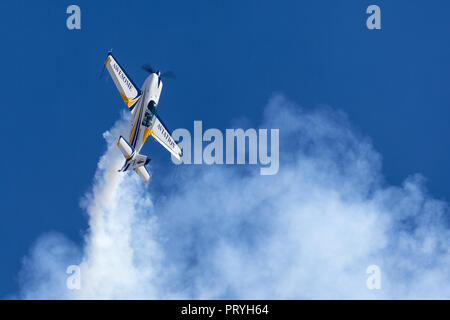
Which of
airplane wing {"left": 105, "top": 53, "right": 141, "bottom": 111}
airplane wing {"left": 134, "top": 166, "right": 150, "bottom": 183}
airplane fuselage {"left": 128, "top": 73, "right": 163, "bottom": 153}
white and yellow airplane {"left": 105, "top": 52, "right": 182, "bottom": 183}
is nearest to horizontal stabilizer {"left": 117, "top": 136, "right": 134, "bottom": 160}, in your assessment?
white and yellow airplane {"left": 105, "top": 52, "right": 182, "bottom": 183}

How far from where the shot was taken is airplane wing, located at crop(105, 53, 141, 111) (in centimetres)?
7844

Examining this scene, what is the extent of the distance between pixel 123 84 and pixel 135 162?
7723mm

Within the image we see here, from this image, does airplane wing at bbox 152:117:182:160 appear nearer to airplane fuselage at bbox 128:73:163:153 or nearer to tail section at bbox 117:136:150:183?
airplane fuselage at bbox 128:73:163:153

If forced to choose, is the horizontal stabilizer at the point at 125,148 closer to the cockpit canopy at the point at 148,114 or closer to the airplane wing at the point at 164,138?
the cockpit canopy at the point at 148,114

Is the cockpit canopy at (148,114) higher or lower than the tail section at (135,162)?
higher

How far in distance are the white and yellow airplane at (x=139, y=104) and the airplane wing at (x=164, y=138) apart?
4.62 feet

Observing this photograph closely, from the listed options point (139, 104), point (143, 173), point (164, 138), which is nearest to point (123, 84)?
point (139, 104)

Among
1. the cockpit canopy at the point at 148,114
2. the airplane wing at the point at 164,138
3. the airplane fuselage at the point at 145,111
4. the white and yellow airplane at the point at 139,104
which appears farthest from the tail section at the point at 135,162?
the airplane wing at the point at 164,138

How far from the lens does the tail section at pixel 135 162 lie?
75.3m
